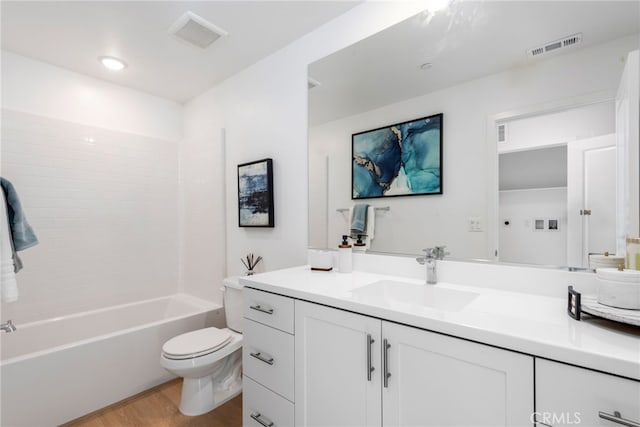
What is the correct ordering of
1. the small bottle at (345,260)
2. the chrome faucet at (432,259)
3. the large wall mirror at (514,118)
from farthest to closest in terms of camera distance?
1. the small bottle at (345,260)
2. the chrome faucet at (432,259)
3. the large wall mirror at (514,118)

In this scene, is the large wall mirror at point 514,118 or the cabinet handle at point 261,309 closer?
the large wall mirror at point 514,118

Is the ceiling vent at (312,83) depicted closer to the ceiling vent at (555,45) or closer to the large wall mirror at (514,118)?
the large wall mirror at (514,118)

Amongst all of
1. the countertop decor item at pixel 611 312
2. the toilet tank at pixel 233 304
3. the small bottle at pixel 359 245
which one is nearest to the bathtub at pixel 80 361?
the toilet tank at pixel 233 304

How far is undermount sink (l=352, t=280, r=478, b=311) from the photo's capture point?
4.15 ft

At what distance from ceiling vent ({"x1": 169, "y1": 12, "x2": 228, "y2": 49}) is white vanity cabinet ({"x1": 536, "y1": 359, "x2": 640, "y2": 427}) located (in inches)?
86.5

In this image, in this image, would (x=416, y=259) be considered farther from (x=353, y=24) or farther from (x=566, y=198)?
(x=353, y=24)

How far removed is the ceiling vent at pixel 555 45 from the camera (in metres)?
1.13

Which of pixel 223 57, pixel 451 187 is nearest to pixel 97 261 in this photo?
pixel 223 57

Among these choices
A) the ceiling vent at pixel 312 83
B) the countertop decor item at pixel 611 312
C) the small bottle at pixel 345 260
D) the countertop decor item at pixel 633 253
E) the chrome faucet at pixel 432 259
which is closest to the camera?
the countertop decor item at pixel 611 312

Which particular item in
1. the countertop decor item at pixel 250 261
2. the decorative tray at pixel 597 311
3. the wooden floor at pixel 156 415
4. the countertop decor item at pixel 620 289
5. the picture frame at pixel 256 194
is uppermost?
the picture frame at pixel 256 194

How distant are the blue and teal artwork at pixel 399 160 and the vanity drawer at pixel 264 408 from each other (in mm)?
1085

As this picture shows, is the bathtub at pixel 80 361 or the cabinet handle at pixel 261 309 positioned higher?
the cabinet handle at pixel 261 309

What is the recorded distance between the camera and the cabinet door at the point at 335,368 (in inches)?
40.6

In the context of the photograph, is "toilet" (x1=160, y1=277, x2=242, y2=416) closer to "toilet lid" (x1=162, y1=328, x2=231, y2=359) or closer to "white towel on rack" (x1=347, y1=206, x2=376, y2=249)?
"toilet lid" (x1=162, y1=328, x2=231, y2=359)
